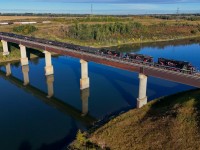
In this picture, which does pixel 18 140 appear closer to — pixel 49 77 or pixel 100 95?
pixel 100 95

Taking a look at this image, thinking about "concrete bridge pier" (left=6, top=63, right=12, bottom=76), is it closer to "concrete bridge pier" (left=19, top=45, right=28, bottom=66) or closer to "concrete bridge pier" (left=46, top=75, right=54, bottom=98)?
"concrete bridge pier" (left=19, top=45, right=28, bottom=66)

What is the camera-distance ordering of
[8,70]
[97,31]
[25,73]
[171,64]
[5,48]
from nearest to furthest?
1. [171,64]
2. [25,73]
3. [8,70]
4. [5,48]
5. [97,31]

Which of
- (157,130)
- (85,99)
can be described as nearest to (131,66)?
(85,99)

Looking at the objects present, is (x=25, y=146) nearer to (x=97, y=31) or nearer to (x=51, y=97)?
(x=51, y=97)

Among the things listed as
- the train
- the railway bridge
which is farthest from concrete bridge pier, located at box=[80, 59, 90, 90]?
the train

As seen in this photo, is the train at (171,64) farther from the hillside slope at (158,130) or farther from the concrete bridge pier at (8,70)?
the concrete bridge pier at (8,70)

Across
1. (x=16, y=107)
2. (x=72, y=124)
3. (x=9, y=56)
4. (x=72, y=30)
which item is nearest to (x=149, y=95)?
(x=72, y=124)
